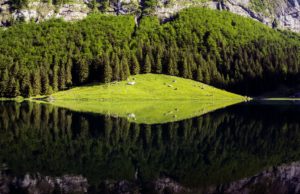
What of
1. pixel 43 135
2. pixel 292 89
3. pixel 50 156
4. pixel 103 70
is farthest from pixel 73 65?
pixel 50 156

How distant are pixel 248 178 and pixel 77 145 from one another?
62.1ft

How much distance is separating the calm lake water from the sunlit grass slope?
9043cm

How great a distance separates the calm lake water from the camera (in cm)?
2456

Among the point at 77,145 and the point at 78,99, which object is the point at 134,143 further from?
the point at 78,99

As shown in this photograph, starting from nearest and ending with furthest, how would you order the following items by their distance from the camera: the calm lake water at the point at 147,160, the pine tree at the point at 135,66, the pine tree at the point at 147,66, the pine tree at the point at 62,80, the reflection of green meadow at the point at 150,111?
the calm lake water at the point at 147,160, the reflection of green meadow at the point at 150,111, the pine tree at the point at 62,80, the pine tree at the point at 135,66, the pine tree at the point at 147,66

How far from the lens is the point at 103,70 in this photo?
525 ft

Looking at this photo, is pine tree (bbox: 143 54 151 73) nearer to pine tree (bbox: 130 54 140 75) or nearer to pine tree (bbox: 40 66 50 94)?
pine tree (bbox: 130 54 140 75)

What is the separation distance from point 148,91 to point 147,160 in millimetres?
116951

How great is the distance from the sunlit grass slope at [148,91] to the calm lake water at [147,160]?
297 ft

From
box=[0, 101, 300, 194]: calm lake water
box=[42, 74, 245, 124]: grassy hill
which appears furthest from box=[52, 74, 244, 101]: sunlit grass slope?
box=[0, 101, 300, 194]: calm lake water

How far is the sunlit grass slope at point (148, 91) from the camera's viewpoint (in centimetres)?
14138

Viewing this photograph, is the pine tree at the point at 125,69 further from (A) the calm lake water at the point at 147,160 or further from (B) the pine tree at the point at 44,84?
(A) the calm lake water at the point at 147,160

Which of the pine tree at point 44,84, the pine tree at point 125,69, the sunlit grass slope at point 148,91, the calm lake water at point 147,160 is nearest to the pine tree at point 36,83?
the pine tree at point 44,84

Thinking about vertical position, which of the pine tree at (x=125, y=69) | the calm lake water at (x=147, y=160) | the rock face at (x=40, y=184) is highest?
the pine tree at (x=125, y=69)
